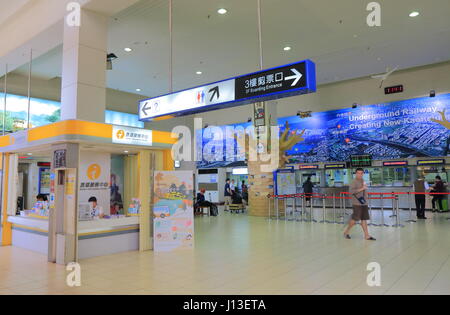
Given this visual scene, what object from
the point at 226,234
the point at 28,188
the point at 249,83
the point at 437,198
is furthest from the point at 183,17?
the point at 437,198

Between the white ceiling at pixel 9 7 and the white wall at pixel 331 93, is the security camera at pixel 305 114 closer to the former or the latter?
the white wall at pixel 331 93

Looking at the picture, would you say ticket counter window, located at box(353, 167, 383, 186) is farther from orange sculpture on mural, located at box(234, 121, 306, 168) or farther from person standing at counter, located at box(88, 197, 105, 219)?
person standing at counter, located at box(88, 197, 105, 219)

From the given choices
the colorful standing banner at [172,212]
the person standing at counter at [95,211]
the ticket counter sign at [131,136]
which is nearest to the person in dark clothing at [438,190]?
the colorful standing banner at [172,212]

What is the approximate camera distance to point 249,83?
13.2 feet

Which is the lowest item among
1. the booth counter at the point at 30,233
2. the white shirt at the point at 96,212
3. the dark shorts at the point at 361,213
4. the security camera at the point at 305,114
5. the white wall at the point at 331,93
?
the booth counter at the point at 30,233

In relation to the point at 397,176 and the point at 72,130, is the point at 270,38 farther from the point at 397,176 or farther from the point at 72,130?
the point at 397,176

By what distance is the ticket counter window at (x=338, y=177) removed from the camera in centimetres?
1458

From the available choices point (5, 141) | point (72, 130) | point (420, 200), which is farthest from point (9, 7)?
point (420, 200)

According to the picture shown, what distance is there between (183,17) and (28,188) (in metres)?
8.33

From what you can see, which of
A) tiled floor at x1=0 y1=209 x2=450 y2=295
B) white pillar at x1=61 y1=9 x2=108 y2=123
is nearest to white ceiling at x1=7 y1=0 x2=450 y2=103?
white pillar at x1=61 y1=9 x2=108 y2=123

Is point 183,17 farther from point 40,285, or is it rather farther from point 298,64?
point 40,285

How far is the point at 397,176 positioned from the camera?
13328 mm

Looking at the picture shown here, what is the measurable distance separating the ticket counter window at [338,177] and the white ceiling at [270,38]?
445cm

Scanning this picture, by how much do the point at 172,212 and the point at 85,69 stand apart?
3213 mm
